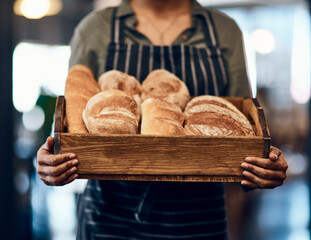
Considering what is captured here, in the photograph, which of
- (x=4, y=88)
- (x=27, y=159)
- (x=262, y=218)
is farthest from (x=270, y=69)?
(x=4, y=88)

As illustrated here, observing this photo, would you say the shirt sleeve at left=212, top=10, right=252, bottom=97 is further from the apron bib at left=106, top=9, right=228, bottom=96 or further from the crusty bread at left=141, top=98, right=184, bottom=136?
the crusty bread at left=141, top=98, right=184, bottom=136

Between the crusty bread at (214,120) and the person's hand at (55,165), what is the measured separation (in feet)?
1.10

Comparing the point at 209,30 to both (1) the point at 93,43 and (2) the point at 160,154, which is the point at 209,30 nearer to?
(1) the point at 93,43

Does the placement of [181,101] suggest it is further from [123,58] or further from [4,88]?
[4,88]

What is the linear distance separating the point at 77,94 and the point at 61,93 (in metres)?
3.41

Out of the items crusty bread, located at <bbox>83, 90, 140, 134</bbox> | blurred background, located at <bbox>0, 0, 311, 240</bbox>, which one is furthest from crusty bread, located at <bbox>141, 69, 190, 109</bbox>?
blurred background, located at <bbox>0, 0, 311, 240</bbox>

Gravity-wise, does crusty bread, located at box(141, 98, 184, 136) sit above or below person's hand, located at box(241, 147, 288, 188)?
above

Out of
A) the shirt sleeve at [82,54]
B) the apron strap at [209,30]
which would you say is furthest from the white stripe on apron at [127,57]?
the apron strap at [209,30]

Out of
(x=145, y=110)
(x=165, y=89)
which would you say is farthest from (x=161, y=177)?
(x=165, y=89)

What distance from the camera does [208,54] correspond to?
1.43 m

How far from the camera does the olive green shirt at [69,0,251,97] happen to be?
1.44 meters

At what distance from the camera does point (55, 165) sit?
3.01 feet

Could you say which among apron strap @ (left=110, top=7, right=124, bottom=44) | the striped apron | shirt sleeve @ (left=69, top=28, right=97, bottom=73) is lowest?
the striped apron

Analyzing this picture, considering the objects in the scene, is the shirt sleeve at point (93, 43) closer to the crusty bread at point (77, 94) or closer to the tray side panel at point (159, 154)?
the crusty bread at point (77, 94)
